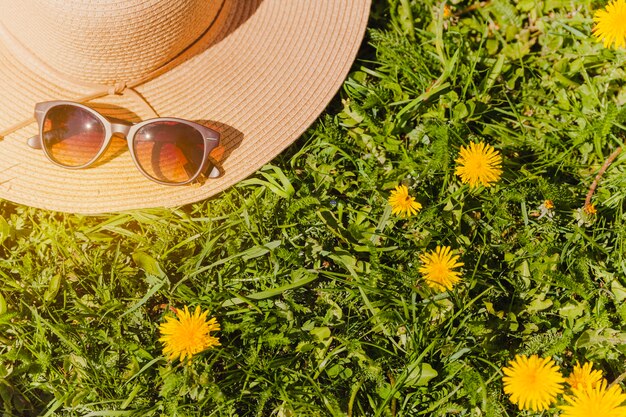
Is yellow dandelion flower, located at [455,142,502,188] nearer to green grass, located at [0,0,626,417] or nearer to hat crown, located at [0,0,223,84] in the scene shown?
green grass, located at [0,0,626,417]

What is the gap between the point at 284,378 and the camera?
1.96 metres

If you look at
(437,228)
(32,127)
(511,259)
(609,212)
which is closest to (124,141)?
(32,127)

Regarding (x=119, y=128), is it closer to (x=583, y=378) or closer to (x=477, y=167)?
(x=477, y=167)

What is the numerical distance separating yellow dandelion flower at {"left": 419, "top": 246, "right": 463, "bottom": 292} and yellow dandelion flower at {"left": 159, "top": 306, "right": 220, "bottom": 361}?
76 cm

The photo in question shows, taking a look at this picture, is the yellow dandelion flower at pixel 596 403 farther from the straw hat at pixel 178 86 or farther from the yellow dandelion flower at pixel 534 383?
the straw hat at pixel 178 86

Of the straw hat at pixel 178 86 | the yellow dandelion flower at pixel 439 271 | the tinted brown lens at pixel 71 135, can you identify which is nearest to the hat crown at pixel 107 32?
the straw hat at pixel 178 86

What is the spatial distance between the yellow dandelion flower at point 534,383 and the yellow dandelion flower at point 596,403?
0.05 m

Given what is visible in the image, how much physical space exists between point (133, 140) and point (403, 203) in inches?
38.8

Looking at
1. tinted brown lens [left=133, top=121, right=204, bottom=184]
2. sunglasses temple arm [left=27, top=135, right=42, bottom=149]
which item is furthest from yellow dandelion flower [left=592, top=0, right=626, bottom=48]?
sunglasses temple arm [left=27, top=135, right=42, bottom=149]

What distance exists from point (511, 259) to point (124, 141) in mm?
1509

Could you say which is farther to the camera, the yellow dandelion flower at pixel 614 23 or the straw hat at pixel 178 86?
the yellow dandelion flower at pixel 614 23

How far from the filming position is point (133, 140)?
6.19 feet

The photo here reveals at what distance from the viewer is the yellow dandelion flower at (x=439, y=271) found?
6.34ft

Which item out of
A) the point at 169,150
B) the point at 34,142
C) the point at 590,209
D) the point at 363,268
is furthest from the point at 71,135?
the point at 590,209
